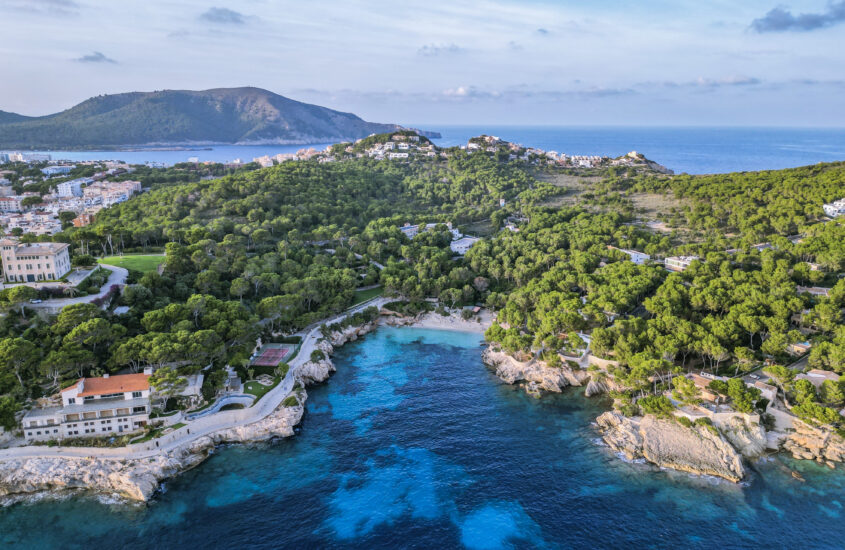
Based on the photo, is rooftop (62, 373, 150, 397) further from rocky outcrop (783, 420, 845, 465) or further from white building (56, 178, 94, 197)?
white building (56, 178, 94, 197)

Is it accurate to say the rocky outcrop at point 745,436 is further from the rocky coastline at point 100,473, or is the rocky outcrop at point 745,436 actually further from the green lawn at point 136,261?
the green lawn at point 136,261

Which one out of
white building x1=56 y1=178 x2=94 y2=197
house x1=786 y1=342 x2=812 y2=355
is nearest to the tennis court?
house x1=786 y1=342 x2=812 y2=355

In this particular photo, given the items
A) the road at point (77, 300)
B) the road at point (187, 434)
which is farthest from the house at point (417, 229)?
the road at point (77, 300)

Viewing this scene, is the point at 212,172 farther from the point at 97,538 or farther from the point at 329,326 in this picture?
the point at 97,538

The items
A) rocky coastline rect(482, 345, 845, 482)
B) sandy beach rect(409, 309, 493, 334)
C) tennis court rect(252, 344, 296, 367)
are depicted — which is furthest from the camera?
sandy beach rect(409, 309, 493, 334)

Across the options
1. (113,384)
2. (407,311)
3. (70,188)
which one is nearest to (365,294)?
(407,311)

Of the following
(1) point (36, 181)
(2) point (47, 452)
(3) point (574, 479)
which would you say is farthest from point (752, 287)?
(1) point (36, 181)

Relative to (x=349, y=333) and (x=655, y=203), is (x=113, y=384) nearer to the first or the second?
(x=349, y=333)
